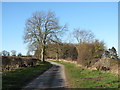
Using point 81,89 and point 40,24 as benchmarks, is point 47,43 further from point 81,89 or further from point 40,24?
point 81,89

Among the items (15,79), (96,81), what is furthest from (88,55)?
→ (15,79)

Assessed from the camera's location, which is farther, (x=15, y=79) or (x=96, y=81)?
(x=15, y=79)

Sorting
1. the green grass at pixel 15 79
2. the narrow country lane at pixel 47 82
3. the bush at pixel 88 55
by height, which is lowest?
the narrow country lane at pixel 47 82

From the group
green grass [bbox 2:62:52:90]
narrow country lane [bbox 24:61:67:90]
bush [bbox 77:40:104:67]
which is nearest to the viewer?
green grass [bbox 2:62:52:90]

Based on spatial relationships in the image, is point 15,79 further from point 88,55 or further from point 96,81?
point 88,55

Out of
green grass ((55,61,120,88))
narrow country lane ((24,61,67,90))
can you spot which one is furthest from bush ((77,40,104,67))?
narrow country lane ((24,61,67,90))

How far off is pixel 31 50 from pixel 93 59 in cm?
2339

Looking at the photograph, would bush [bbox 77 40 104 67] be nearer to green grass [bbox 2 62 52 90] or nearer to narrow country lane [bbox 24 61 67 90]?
narrow country lane [bbox 24 61 67 90]

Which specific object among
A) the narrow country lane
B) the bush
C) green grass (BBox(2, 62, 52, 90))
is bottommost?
the narrow country lane

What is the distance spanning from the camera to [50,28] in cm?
4453

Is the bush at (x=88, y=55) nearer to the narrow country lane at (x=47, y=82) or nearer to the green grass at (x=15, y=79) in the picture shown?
the narrow country lane at (x=47, y=82)

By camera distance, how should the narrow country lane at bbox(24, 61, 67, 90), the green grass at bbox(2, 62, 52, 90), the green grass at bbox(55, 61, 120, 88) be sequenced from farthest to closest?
1. the narrow country lane at bbox(24, 61, 67, 90)
2. the green grass at bbox(2, 62, 52, 90)
3. the green grass at bbox(55, 61, 120, 88)

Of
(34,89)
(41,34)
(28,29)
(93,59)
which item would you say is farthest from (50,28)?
(34,89)

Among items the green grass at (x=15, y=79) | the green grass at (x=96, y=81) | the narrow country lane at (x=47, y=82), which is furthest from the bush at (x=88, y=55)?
the green grass at (x=15, y=79)
